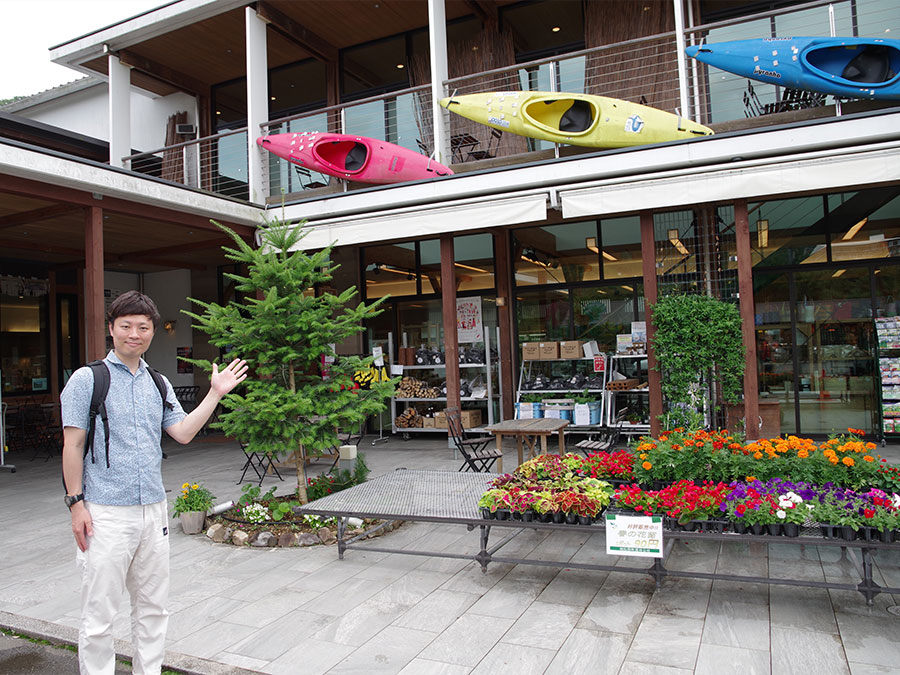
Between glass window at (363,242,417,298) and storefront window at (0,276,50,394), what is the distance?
Result: 6.22 meters

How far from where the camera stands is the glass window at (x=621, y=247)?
9.56 meters

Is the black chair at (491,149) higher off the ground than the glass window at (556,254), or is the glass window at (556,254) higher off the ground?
the black chair at (491,149)

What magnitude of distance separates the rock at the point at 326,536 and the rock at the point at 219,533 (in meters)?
0.79

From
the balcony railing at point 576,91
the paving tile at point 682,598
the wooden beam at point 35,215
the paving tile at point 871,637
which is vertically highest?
the balcony railing at point 576,91

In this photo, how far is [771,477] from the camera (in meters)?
4.18

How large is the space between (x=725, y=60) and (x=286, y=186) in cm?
699

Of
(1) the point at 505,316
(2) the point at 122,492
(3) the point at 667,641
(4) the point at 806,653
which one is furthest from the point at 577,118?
(2) the point at 122,492

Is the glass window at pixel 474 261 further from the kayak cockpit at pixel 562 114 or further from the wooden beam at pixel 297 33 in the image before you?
the wooden beam at pixel 297 33

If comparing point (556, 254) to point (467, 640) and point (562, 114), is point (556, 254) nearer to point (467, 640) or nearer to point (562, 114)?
point (562, 114)

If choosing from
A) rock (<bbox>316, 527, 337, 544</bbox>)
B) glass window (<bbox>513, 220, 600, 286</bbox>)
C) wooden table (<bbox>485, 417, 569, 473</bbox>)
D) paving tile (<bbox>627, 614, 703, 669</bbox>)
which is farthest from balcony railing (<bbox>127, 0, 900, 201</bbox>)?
paving tile (<bbox>627, 614, 703, 669</bbox>)

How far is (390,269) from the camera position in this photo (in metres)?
11.5

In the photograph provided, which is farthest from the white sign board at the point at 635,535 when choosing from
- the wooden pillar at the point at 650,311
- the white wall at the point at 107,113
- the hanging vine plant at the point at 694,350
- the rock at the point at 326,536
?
the white wall at the point at 107,113

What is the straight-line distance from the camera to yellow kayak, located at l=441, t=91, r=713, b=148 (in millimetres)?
7871

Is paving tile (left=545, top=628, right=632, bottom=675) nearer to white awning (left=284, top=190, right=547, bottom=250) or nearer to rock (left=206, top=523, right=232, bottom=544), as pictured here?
rock (left=206, top=523, right=232, bottom=544)
